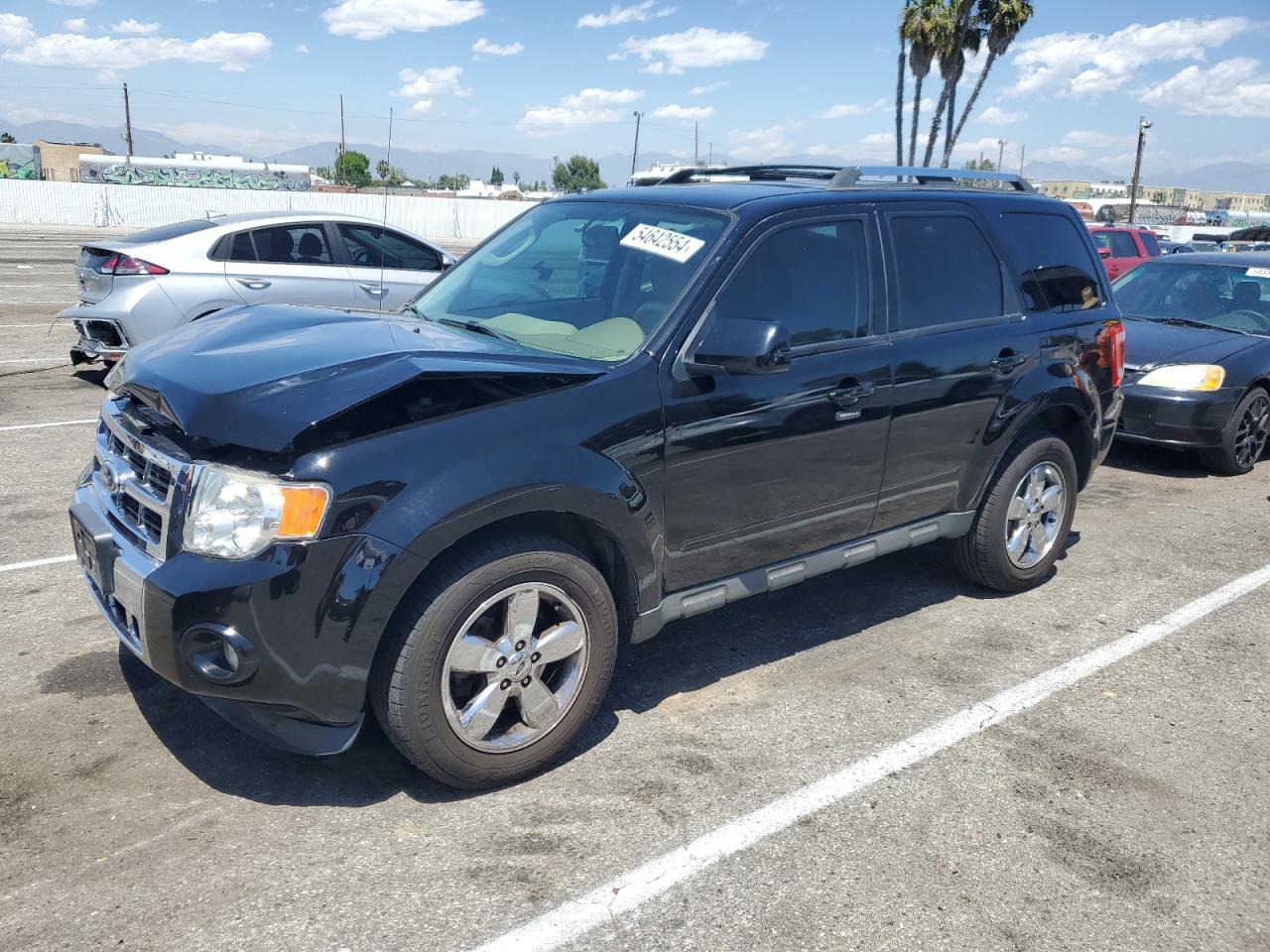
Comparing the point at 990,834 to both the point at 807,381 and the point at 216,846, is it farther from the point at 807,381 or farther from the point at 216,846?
the point at 216,846

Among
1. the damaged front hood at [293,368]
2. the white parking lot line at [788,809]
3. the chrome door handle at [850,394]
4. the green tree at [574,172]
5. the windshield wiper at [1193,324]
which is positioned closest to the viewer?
the white parking lot line at [788,809]

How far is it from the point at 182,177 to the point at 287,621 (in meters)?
62.7

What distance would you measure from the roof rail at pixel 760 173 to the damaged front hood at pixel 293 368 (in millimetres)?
1809

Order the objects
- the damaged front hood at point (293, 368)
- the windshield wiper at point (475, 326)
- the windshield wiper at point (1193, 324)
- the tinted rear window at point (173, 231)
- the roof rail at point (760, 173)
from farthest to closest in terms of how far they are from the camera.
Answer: the tinted rear window at point (173, 231), the windshield wiper at point (1193, 324), the roof rail at point (760, 173), the windshield wiper at point (475, 326), the damaged front hood at point (293, 368)

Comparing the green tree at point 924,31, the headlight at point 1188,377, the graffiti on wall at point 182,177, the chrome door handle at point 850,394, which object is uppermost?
the green tree at point 924,31

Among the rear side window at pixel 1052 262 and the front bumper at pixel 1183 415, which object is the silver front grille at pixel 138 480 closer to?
the rear side window at pixel 1052 262

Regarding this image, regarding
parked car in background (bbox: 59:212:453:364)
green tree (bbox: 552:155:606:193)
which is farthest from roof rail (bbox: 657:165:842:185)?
green tree (bbox: 552:155:606:193)

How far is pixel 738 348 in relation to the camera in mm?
3514

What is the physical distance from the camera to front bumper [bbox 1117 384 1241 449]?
772cm

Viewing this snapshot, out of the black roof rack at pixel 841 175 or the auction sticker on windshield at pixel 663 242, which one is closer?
the auction sticker on windshield at pixel 663 242

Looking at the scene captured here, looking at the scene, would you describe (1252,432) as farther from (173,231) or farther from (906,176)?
(173,231)

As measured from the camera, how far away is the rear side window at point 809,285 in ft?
12.7

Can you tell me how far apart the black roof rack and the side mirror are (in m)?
1.26

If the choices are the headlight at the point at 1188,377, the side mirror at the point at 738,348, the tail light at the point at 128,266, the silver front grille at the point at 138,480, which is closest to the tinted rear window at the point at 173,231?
the tail light at the point at 128,266
